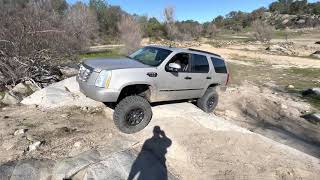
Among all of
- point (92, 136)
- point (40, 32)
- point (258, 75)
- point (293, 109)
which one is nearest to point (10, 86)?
point (40, 32)

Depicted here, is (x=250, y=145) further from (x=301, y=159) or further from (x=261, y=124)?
(x=261, y=124)

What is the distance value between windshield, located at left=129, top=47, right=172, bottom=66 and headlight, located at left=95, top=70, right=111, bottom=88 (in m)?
1.32

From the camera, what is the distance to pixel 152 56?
298 inches

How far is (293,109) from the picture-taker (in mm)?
10453

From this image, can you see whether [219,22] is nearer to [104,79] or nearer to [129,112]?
[129,112]

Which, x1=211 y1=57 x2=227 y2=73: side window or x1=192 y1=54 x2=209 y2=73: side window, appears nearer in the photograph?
x1=192 y1=54 x2=209 y2=73: side window

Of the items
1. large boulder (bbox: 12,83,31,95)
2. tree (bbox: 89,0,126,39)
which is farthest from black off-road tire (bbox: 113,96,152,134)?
tree (bbox: 89,0,126,39)

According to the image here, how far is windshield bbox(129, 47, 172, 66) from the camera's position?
7.29m

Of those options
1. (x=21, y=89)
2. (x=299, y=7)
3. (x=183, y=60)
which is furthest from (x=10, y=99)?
(x=299, y=7)

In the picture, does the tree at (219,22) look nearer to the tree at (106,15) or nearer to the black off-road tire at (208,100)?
the tree at (106,15)

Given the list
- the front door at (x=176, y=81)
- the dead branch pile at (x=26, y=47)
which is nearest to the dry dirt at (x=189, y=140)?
the front door at (x=176, y=81)

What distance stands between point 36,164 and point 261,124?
619 centimetres

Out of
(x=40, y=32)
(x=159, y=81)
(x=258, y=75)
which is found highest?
(x=40, y=32)

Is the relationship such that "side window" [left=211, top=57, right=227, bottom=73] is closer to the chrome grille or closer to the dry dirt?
the dry dirt
